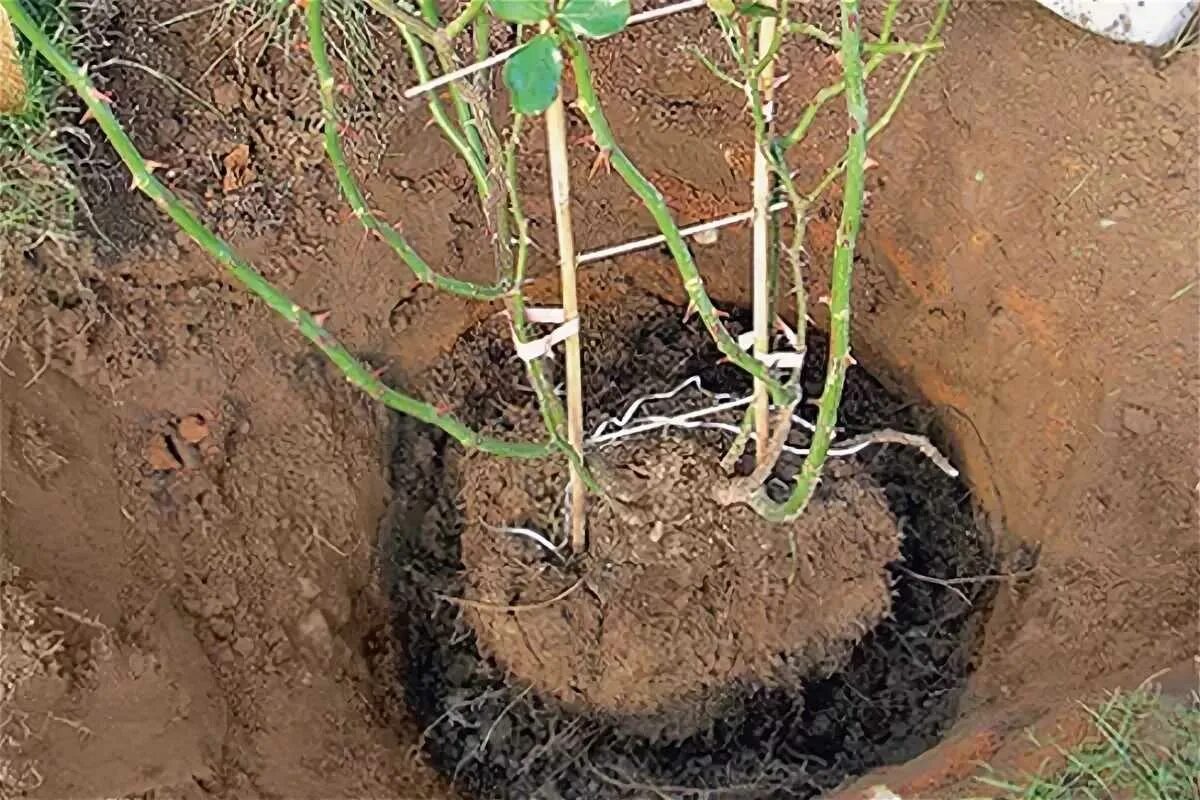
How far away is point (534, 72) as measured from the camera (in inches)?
38.0

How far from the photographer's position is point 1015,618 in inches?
66.1

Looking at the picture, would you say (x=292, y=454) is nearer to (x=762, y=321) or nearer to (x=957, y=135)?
(x=762, y=321)

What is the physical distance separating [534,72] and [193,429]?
927mm

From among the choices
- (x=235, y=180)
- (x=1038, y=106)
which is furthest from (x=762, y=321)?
(x=235, y=180)

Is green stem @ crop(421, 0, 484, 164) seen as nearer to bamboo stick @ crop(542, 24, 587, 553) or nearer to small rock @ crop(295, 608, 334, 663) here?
bamboo stick @ crop(542, 24, 587, 553)

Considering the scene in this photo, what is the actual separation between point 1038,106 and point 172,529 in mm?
1307

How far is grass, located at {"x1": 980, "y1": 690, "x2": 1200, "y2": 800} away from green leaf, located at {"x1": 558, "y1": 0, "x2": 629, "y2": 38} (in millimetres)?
872

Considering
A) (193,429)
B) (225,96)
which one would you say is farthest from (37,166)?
(193,429)

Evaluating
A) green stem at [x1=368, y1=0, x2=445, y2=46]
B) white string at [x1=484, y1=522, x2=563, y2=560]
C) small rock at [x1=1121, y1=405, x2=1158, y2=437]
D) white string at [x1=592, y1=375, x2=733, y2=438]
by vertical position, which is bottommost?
white string at [x1=484, y1=522, x2=563, y2=560]

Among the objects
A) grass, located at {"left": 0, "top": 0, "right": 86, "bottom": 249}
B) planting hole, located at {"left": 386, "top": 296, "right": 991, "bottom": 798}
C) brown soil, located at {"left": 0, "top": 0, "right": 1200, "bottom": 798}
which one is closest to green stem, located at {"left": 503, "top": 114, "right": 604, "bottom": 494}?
planting hole, located at {"left": 386, "top": 296, "right": 991, "bottom": 798}

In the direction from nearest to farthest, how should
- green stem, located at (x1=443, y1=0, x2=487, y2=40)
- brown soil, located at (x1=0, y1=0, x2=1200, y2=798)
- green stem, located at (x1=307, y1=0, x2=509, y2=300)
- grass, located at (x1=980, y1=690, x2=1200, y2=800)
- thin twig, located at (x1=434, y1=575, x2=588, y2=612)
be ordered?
1. green stem, located at (x1=443, y1=0, x2=487, y2=40)
2. green stem, located at (x1=307, y1=0, x2=509, y2=300)
3. grass, located at (x1=980, y1=690, x2=1200, y2=800)
4. brown soil, located at (x1=0, y1=0, x2=1200, y2=798)
5. thin twig, located at (x1=434, y1=575, x2=588, y2=612)

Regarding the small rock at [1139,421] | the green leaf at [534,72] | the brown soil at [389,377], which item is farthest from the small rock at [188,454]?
the small rock at [1139,421]

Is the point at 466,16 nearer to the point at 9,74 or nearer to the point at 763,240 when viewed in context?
the point at 763,240

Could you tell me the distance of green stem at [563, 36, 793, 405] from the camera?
1068mm
